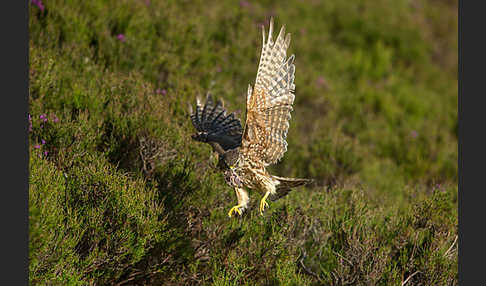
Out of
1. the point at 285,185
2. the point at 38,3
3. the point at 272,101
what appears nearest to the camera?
the point at 272,101

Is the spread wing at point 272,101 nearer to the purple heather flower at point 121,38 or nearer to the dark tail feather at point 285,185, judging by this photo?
the dark tail feather at point 285,185

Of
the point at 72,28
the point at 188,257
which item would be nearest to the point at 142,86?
the point at 72,28

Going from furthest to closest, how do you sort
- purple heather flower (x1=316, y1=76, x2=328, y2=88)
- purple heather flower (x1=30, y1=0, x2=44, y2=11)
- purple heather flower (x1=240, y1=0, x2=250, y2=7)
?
purple heather flower (x1=240, y1=0, x2=250, y2=7) < purple heather flower (x1=316, y1=76, x2=328, y2=88) < purple heather flower (x1=30, y1=0, x2=44, y2=11)

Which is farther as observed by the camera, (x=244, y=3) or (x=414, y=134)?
(x=244, y=3)

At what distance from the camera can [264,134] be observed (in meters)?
4.32

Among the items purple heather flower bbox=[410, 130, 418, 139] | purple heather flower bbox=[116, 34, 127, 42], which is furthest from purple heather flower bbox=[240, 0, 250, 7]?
purple heather flower bbox=[410, 130, 418, 139]

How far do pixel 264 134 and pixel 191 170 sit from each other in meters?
1.04

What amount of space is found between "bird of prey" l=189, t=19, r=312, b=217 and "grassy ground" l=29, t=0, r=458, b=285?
0.42m

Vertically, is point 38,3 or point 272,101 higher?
point 38,3

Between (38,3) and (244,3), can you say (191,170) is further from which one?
(244,3)

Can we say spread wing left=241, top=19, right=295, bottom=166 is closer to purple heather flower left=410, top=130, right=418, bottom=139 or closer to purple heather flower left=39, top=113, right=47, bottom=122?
purple heather flower left=39, top=113, right=47, bottom=122

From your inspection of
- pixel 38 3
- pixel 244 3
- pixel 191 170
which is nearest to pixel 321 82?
pixel 244 3

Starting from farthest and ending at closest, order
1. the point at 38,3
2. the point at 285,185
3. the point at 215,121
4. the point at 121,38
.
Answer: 1. the point at 121,38
2. the point at 38,3
3. the point at 215,121
4. the point at 285,185

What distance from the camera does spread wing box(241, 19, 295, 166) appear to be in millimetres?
4238
